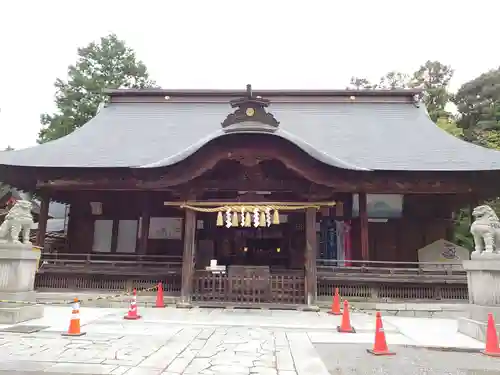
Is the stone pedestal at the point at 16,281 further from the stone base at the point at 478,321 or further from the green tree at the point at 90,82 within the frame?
the green tree at the point at 90,82

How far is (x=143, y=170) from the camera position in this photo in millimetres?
11867

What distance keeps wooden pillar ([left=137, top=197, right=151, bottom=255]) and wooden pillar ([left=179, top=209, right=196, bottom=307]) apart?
2616 mm

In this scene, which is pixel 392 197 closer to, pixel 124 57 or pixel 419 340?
pixel 419 340

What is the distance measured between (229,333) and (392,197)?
9.13 m

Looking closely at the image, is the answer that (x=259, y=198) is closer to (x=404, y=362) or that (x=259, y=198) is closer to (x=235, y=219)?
(x=235, y=219)

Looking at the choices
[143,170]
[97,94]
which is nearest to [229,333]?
[143,170]

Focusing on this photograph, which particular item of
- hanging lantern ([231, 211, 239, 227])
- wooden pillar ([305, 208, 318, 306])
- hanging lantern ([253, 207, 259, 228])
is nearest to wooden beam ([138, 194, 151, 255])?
hanging lantern ([231, 211, 239, 227])

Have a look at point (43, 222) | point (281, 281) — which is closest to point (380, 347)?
point (281, 281)

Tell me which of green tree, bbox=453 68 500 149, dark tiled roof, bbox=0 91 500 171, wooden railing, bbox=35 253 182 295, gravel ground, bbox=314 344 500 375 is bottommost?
gravel ground, bbox=314 344 500 375

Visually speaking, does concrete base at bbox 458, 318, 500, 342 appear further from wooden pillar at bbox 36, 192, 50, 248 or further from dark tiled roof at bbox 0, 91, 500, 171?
wooden pillar at bbox 36, 192, 50, 248

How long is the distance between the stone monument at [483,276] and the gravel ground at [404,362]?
A: 1.42m

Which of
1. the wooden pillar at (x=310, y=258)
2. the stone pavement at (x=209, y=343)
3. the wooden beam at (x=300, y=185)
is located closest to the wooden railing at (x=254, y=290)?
the wooden pillar at (x=310, y=258)

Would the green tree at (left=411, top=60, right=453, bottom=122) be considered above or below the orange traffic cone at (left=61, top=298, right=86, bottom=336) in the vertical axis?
above

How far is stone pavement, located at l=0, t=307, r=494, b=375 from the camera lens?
16.4 feet
